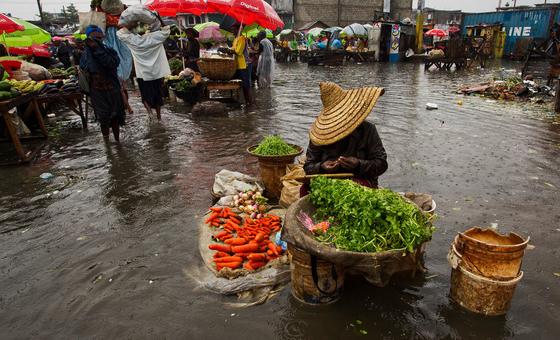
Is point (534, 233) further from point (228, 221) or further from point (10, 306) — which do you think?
point (10, 306)

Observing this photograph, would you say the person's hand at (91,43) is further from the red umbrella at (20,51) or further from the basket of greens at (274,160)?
the red umbrella at (20,51)

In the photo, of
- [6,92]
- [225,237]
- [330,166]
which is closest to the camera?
[330,166]

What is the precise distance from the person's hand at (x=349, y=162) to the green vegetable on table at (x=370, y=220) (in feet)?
1.01

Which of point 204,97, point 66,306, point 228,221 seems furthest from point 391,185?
point 204,97

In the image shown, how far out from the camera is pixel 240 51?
945 cm

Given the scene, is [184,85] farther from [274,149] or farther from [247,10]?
[274,149]

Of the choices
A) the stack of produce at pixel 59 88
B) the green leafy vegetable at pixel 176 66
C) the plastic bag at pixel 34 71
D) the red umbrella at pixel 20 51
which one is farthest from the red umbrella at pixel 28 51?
the stack of produce at pixel 59 88

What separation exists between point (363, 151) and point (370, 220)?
3.15ft

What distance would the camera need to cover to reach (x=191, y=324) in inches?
105

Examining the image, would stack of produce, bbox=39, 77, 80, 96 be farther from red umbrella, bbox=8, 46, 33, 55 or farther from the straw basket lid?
the straw basket lid

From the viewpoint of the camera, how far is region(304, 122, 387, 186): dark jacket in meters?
3.20

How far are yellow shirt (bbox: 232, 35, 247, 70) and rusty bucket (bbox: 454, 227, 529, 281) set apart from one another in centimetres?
795

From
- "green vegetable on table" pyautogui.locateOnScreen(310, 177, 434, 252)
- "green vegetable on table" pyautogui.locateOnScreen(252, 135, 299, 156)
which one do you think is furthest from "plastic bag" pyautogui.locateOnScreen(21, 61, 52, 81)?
"green vegetable on table" pyautogui.locateOnScreen(310, 177, 434, 252)

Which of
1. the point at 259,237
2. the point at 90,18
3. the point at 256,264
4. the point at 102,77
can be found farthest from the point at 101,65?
the point at 256,264
